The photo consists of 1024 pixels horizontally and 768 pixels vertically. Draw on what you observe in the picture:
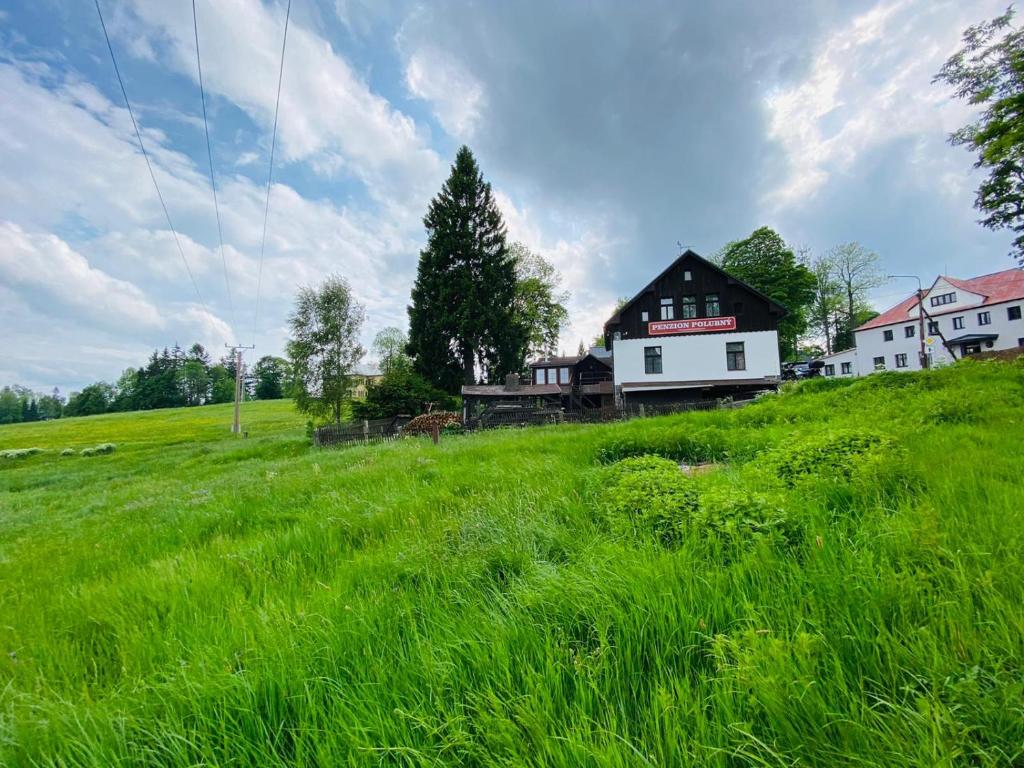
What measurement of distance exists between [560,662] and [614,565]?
2.69ft

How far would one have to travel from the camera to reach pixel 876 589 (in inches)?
65.6

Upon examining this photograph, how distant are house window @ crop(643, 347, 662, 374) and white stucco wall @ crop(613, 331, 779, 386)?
0.72ft

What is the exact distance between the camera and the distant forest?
85750 millimetres

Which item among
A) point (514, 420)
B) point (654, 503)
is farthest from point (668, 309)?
point (654, 503)

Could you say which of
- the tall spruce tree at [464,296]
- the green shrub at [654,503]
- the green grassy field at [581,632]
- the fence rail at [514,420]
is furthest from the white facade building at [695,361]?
the green shrub at [654,503]

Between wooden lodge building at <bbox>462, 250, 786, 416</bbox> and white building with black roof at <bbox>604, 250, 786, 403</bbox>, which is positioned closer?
wooden lodge building at <bbox>462, 250, 786, 416</bbox>

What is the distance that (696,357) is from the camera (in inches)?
1094

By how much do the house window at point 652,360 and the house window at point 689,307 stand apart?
3.04 metres

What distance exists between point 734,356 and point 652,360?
5402 millimetres

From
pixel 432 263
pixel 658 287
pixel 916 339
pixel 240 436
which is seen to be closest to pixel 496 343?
pixel 432 263

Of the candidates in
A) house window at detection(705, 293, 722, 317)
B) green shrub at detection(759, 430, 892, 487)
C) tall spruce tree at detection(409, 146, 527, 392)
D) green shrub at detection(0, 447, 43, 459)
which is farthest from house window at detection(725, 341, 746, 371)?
green shrub at detection(0, 447, 43, 459)

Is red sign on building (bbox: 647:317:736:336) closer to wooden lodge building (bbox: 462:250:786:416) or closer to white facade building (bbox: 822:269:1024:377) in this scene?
wooden lodge building (bbox: 462:250:786:416)

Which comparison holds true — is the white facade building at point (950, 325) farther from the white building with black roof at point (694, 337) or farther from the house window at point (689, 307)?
the house window at point (689, 307)

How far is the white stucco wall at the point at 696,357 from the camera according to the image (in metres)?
26.9
